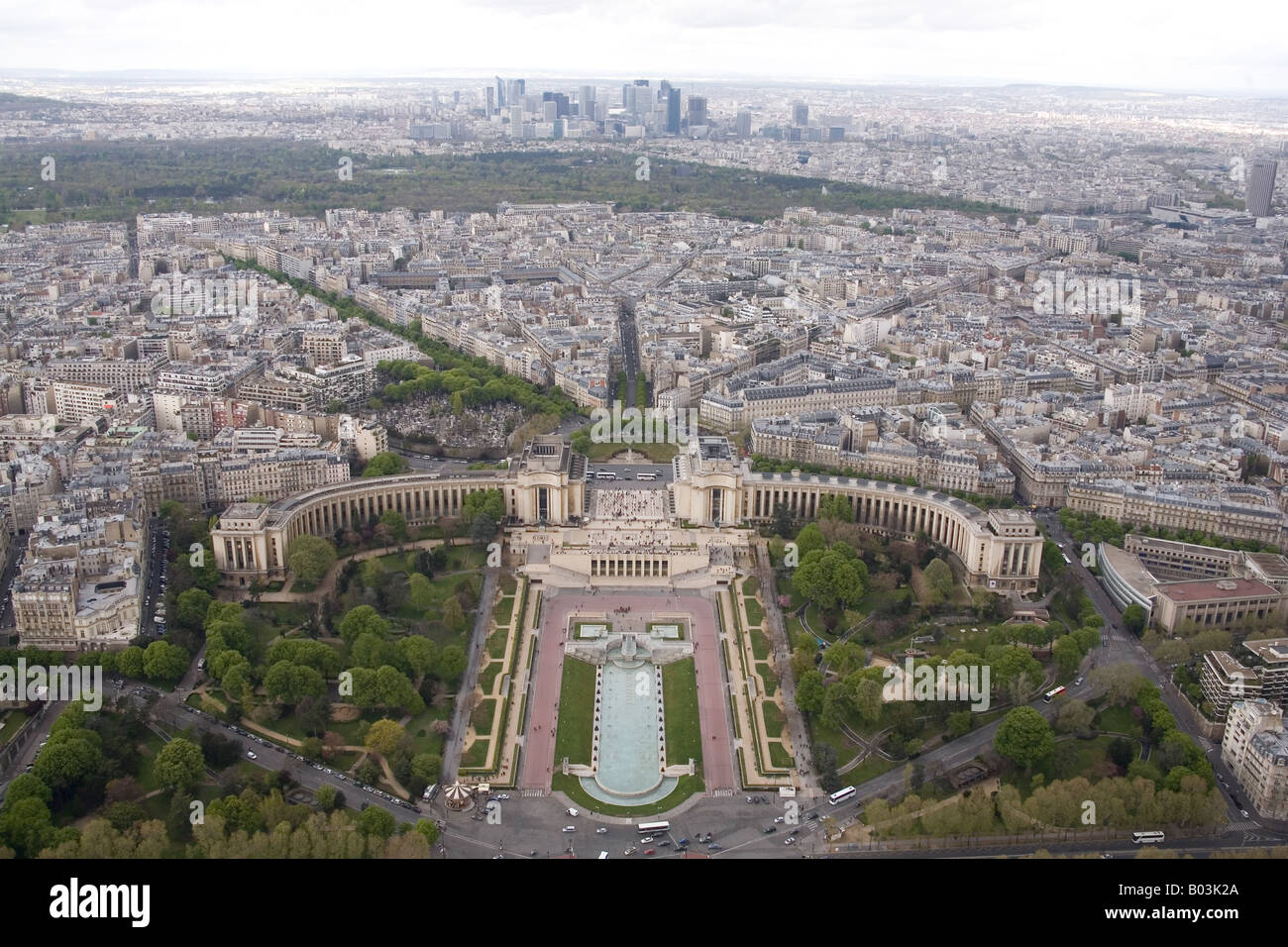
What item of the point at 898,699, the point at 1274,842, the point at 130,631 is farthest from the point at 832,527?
the point at 130,631

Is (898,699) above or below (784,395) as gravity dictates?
below

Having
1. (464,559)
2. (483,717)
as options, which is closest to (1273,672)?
(483,717)

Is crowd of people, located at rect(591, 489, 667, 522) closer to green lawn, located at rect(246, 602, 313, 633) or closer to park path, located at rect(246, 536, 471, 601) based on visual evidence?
park path, located at rect(246, 536, 471, 601)

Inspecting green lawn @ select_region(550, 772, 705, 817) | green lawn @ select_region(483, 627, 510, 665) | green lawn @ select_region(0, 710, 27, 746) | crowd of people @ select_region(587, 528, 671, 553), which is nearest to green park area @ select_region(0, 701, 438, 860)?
green lawn @ select_region(0, 710, 27, 746)

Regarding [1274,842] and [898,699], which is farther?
[898,699]

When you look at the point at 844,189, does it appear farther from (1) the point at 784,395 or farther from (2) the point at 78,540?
(2) the point at 78,540

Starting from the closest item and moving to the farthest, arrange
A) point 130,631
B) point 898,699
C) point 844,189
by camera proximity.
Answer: point 898,699, point 130,631, point 844,189
